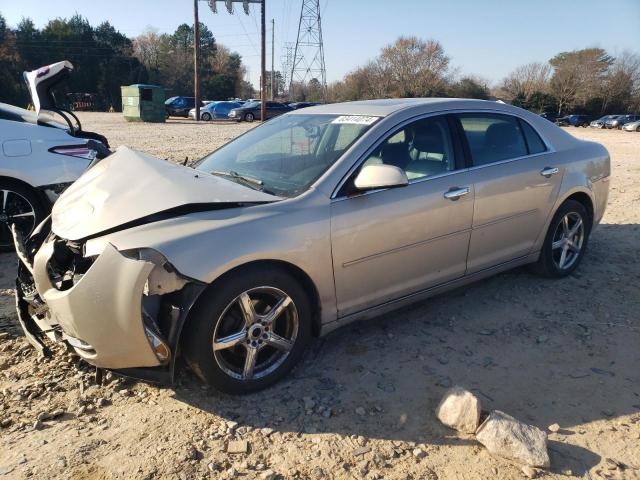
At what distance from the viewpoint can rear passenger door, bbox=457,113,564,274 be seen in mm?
3893

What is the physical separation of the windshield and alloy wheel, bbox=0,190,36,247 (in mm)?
2414

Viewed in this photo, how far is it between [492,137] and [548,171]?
612 mm

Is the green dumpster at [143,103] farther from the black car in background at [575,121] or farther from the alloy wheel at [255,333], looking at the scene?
the black car in background at [575,121]

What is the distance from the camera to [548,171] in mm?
4336

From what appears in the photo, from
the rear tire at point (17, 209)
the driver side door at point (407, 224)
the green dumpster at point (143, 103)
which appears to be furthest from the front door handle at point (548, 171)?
the green dumpster at point (143, 103)

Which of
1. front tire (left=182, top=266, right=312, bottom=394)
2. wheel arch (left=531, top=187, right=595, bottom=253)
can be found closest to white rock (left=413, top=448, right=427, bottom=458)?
front tire (left=182, top=266, right=312, bottom=394)

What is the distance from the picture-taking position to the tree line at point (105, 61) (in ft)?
173

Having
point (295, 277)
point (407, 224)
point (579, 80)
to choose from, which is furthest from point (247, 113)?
point (579, 80)

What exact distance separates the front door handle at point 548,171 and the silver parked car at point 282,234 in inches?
0.9

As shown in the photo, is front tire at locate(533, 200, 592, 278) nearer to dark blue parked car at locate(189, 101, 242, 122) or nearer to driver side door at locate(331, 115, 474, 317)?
driver side door at locate(331, 115, 474, 317)

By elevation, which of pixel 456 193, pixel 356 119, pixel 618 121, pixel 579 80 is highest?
pixel 579 80

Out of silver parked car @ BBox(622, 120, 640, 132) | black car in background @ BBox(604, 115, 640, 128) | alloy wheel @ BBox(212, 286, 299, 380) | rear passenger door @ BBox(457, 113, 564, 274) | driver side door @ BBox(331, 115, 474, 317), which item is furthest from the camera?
black car in background @ BBox(604, 115, 640, 128)

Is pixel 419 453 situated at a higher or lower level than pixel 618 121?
lower

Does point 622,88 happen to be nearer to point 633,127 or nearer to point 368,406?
point 633,127
